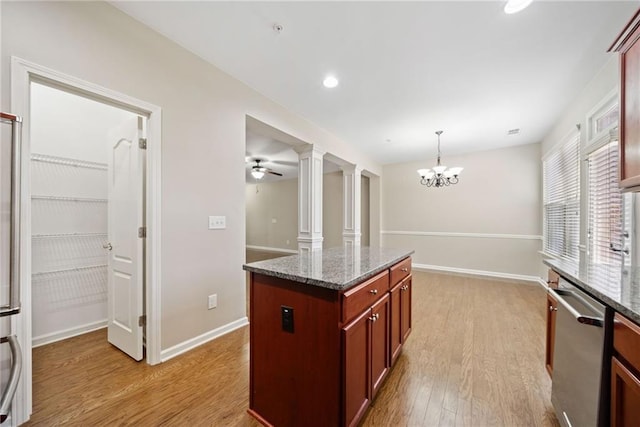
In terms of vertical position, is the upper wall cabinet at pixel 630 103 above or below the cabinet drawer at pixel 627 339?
above

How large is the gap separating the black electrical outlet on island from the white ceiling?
1.97 m

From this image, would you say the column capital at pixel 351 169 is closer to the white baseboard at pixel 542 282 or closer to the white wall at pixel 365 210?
the white wall at pixel 365 210

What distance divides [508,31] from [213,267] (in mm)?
3133

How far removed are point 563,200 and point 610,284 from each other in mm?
3341

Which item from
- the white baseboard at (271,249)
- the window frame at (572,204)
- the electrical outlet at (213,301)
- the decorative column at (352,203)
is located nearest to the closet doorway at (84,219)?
the electrical outlet at (213,301)

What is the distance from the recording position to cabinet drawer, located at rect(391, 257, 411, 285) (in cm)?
181

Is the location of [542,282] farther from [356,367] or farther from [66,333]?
[66,333]

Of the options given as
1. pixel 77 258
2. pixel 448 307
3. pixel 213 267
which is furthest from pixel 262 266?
pixel 448 307

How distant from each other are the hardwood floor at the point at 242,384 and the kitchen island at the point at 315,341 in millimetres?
268

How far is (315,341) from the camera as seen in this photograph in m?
1.21

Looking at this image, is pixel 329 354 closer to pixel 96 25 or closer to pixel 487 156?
pixel 96 25

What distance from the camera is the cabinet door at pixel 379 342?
1.48m

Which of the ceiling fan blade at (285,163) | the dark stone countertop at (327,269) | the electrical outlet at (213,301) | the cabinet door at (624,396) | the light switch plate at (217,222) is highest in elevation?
the ceiling fan blade at (285,163)

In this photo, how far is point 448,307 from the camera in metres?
3.32
